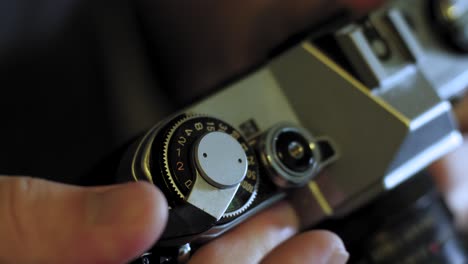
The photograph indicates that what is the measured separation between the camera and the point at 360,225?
57 cm

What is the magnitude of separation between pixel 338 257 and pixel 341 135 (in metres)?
0.12

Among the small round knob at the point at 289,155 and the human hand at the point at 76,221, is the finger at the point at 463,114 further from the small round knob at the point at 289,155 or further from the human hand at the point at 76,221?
the human hand at the point at 76,221

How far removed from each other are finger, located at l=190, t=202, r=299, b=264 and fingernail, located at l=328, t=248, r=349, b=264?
0.06m

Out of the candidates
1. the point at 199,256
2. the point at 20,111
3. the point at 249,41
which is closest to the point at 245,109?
the point at 199,256

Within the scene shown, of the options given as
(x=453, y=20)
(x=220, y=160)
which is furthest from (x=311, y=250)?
(x=453, y=20)

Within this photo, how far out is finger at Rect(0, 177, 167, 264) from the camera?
0.33m

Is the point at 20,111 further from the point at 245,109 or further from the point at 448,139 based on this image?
the point at 448,139

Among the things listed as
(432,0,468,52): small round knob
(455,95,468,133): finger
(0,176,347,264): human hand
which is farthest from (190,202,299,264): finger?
(455,95,468,133): finger

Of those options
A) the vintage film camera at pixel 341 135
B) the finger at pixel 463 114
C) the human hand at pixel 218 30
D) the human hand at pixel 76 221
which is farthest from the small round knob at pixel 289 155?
the finger at pixel 463 114

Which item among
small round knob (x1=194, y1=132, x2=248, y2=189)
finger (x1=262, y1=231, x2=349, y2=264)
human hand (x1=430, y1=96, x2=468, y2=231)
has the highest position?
small round knob (x1=194, y1=132, x2=248, y2=189)

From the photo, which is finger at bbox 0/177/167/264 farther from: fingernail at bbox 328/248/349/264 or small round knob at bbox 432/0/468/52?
small round knob at bbox 432/0/468/52

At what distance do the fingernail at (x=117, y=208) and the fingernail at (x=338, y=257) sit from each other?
0.22 metres

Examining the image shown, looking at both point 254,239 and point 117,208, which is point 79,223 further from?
point 254,239

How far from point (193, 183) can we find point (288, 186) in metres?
0.11
